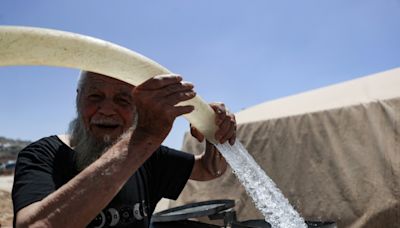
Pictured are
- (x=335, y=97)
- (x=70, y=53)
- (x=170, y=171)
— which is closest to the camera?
(x=70, y=53)

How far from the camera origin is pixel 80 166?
166 cm

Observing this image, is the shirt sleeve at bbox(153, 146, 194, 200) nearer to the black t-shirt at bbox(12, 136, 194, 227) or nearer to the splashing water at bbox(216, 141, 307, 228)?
the black t-shirt at bbox(12, 136, 194, 227)

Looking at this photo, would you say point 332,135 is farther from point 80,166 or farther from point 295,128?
point 80,166

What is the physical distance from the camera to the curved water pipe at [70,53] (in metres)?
1.10

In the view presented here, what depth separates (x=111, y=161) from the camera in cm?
111

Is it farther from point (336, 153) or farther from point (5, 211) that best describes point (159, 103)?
point (5, 211)

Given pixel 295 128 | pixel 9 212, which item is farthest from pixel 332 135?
pixel 9 212

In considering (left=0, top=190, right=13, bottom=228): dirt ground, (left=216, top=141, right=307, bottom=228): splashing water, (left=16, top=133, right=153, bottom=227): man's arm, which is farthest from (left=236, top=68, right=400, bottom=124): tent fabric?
(left=0, top=190, right=13, bottom=228): dirt ground

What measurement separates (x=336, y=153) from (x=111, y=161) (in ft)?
15.3

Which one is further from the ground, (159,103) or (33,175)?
(159,103)

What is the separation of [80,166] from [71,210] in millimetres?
616

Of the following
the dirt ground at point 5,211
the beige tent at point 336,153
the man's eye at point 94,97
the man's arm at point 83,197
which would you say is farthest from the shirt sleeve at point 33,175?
the dirt ground at point 5,211

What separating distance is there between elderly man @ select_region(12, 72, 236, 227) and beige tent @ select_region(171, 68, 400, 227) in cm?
336

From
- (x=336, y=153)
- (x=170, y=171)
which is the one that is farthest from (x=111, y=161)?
(x=336, y=153)
